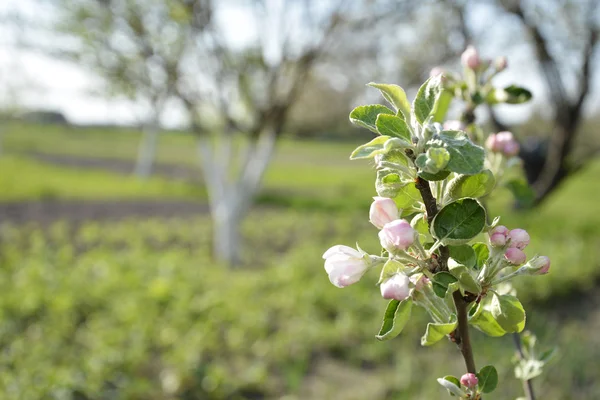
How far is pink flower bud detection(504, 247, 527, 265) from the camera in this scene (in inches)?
24.5

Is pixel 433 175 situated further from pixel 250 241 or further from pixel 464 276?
pixel 250 241

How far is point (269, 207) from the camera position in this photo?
11688 millimetres

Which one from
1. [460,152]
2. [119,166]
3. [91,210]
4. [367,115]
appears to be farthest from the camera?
[119,166]

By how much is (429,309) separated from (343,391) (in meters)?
2.90

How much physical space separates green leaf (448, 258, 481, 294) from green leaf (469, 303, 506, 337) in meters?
0.06

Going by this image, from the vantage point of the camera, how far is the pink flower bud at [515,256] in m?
0.62

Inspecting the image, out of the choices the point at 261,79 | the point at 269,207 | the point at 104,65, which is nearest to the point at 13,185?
the point at 269,207

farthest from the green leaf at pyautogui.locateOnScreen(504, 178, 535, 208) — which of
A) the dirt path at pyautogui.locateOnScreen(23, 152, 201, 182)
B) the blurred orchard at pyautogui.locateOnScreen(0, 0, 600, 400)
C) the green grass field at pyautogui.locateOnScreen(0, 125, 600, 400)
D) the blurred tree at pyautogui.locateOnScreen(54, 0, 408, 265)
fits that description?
the dirt path at pyautogui.locateOnScreen(23, 152, 201, 182)

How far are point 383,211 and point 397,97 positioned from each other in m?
0.13

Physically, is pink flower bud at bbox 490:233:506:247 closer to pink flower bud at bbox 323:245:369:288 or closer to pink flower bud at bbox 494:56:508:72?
pink flower bud at bbox 323:245:369:288

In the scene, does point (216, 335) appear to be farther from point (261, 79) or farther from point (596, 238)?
point (596, 238)

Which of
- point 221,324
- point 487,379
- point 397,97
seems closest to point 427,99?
point 397,97

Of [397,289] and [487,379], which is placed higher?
[397,289]

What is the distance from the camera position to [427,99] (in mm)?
591
